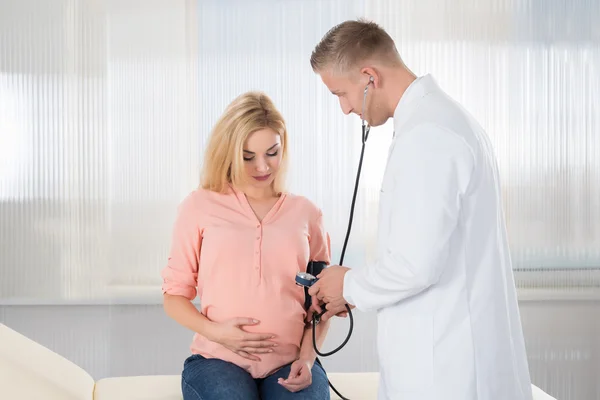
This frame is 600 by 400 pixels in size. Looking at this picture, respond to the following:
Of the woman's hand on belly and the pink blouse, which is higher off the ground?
the pink blouse

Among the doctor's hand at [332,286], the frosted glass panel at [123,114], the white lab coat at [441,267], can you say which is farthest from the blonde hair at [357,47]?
the frosted glass panel at [123,114]

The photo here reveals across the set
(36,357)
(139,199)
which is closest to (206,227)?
(36,357)

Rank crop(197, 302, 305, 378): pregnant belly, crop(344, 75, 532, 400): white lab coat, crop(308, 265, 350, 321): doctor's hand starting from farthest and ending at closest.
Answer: crop(197, 302, 305, 378): pregnant belly, crop(308, 265, 350, 321): doctor's hand, crop(344, 75, 532, 400): white lab coat

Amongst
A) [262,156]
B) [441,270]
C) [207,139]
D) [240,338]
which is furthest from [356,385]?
[207,139]

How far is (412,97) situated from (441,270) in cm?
35

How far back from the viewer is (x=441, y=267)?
1.39m

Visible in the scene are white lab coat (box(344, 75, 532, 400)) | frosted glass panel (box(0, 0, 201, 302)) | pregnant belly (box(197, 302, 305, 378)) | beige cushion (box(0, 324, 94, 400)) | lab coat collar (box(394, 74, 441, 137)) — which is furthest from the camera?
frosted glass panel (box(0, 0, 201, 302))

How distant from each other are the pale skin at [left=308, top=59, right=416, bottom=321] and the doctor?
0.04 meters

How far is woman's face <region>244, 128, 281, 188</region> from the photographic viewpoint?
6.48 feet

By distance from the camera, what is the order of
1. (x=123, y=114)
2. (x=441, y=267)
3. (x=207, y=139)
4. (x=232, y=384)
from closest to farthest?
(x=441, y=267) < (x=232, y=384) < (x=207, y=139) < (x=123, y=114)

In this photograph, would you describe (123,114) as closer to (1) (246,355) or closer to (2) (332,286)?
(1) (246,355)

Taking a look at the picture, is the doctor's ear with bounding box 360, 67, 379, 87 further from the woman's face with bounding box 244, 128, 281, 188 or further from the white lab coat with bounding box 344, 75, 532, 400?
the woman's face with bounding box 244, 128, 281, 188

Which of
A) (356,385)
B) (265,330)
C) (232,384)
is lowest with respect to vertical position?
(356,385)

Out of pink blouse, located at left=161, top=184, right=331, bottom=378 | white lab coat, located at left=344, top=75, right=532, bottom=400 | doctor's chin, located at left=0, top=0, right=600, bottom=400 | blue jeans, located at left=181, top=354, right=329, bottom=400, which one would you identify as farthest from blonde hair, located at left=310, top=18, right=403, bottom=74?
doctor's chin, located at left=0, top=0, right=600, bottom=400
